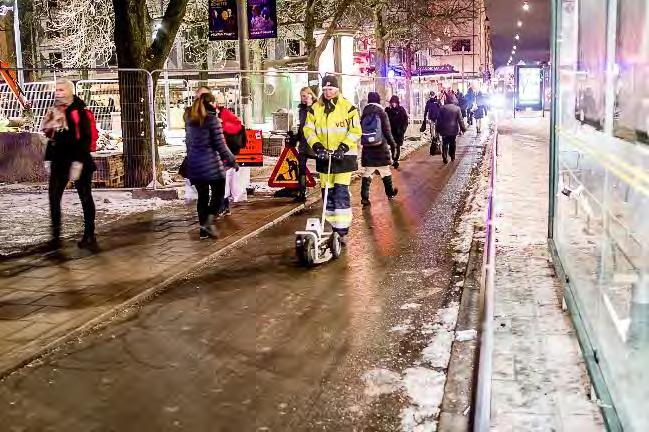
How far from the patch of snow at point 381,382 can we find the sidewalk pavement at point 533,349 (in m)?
0.60

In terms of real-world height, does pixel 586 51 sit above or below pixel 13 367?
above

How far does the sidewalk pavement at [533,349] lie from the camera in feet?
13.1

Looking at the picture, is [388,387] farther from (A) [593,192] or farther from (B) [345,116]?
(B) [345,116]

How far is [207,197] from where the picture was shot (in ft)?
31.1

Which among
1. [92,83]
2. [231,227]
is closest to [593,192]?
[231,227]

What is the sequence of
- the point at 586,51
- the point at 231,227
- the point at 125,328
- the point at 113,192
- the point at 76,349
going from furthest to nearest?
the point at 113,192
the point at 231,227
the point at 125,328
the point at 76,349
the point at 586,51

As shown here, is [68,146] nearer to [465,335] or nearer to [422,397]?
[465,335]

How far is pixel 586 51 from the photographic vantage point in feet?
16.6

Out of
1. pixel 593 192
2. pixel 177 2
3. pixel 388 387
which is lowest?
pixel 388 387

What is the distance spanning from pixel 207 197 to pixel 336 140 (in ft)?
6.39

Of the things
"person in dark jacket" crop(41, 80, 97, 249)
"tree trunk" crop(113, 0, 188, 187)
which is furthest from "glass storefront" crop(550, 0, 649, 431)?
"tree trunk" crop(113, 0, 188, 187)

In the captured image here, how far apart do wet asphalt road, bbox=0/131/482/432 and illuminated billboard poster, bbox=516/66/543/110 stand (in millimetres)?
32304

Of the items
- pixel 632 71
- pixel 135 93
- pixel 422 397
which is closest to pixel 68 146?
pixel 135 93

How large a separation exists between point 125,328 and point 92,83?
9.78m
